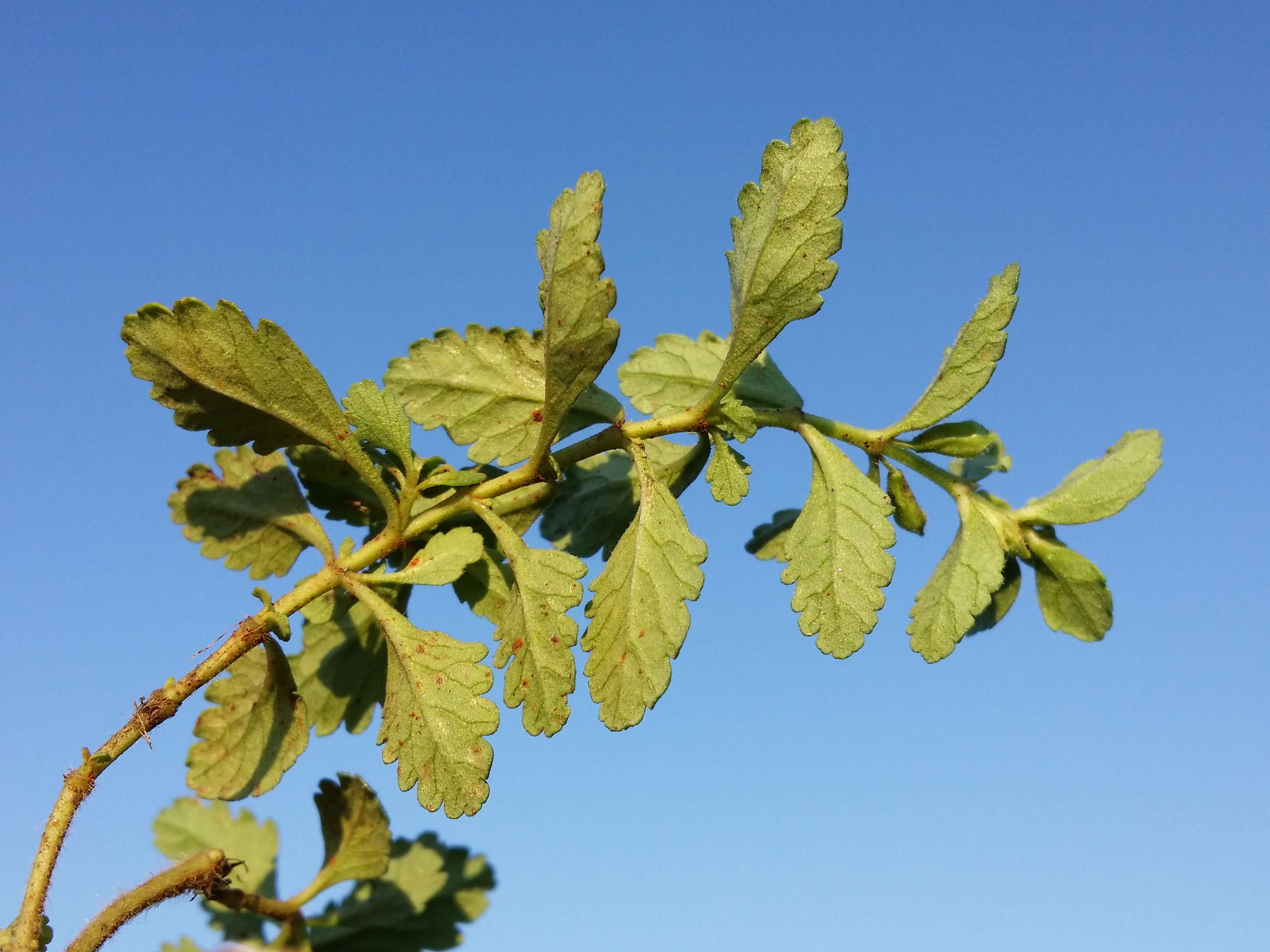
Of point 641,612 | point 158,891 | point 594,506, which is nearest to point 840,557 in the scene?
point 641,612

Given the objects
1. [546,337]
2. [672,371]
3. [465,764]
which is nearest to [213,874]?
[465,764]

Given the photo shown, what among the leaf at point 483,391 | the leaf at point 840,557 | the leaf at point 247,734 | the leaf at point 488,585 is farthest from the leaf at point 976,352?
the leaf at point 247,734

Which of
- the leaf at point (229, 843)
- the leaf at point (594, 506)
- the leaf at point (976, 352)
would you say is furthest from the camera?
the leaf at point (229, 843)

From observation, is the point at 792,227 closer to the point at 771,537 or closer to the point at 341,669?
the point at 771,537

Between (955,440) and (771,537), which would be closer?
(955,440)

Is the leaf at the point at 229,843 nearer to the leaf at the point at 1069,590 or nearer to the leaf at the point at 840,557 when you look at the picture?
the leaf at the point at 840,557

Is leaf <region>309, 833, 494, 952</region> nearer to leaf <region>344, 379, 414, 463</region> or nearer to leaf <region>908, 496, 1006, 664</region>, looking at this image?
leaf <region>344, 379, 414, 463</region>

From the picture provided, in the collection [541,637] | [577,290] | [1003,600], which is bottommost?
[541,637]
